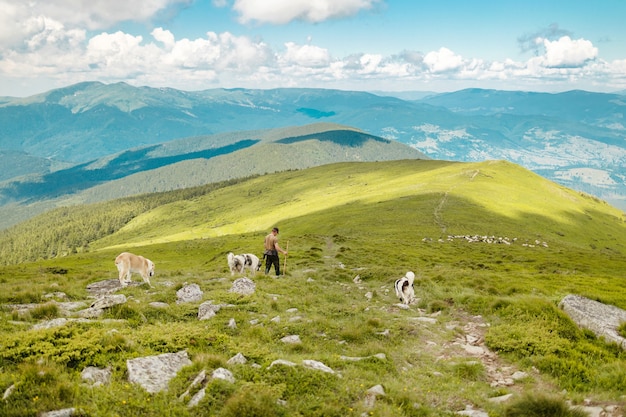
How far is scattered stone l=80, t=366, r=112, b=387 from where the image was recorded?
8.41 m

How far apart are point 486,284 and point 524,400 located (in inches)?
660

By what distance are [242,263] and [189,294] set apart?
9.06 meters

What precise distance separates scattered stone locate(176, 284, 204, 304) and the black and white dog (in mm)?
7588

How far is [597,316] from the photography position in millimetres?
14023

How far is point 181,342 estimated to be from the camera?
10852mm

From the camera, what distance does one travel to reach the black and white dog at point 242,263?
26.6m

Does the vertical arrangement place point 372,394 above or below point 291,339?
above

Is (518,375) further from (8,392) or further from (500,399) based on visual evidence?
(8,392)

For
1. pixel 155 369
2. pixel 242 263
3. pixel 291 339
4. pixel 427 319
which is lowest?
pixel 242 263

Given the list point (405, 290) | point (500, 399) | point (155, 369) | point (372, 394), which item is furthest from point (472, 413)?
point (405, 290)

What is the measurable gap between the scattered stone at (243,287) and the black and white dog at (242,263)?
621cm

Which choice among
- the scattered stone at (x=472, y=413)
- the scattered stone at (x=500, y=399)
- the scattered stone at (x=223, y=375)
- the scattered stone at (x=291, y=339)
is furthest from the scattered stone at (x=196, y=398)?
the scattered stone at (x=500, y=399)

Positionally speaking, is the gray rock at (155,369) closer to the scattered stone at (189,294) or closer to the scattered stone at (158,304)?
the scattered stone at (158,304)

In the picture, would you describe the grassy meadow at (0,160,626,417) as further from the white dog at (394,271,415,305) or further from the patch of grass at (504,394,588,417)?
the white dog at (394,271,415,305)
